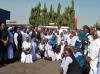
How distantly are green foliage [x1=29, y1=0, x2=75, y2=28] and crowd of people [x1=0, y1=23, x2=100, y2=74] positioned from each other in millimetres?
46503

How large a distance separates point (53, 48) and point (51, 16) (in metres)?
53.9

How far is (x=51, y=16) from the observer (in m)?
78.9

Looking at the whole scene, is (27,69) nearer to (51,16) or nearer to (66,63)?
(66,63)

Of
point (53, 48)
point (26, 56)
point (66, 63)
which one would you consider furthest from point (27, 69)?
point (66, 63)

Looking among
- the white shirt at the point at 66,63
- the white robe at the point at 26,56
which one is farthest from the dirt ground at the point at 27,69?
the white shirt at the point at 66,63

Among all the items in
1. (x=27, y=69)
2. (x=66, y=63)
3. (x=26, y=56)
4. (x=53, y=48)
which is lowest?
(x=27, y=69)

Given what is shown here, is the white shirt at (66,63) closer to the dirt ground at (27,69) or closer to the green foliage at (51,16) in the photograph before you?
the dirt ground at (27,69)

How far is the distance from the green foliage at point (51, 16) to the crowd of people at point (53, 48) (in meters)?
46.5

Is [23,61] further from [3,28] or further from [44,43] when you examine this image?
[44,43]

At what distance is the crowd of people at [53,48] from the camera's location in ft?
42.8

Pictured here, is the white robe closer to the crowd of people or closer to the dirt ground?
the crowd of people

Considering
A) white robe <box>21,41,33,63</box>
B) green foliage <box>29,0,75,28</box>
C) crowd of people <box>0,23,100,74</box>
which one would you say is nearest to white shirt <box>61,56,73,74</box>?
crowd of people <box>0,23,100,74</box>

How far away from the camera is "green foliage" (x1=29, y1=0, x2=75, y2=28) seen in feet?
250

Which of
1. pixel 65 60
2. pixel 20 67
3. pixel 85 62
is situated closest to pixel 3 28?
pixel 20 67
